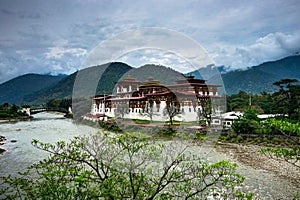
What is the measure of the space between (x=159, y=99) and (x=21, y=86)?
68.3 metres

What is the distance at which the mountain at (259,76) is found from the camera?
56.3 m

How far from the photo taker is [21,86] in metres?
72.3

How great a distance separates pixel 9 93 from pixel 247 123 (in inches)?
2623

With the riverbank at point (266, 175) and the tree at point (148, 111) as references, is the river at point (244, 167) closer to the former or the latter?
the riverbank at point (266, 175)

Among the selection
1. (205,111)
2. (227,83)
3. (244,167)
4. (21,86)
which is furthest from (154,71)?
(21,86)

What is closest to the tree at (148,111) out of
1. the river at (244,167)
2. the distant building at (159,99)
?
the distant building at (159,99)

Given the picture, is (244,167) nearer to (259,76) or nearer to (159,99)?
(159,99)

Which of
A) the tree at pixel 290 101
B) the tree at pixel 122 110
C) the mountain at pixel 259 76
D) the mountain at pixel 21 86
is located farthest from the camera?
the mountain at pixel 21 86

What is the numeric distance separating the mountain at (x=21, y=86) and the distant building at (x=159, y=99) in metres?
53.9

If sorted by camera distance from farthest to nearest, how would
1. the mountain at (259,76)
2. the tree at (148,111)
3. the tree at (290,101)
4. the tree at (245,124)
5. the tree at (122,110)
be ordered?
the mountain at (259,76), the tree at (290,101), the tree at (148,111), the tree at (245,124), the tree at (122,110)

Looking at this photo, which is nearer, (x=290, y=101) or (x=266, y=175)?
(x=266, y=175)

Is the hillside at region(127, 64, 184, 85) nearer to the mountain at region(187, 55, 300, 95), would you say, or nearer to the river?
the river

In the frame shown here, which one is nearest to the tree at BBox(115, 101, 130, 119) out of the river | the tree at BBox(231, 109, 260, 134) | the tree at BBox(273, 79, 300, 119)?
the river

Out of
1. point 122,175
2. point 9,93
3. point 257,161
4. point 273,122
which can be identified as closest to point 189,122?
point 257,161
